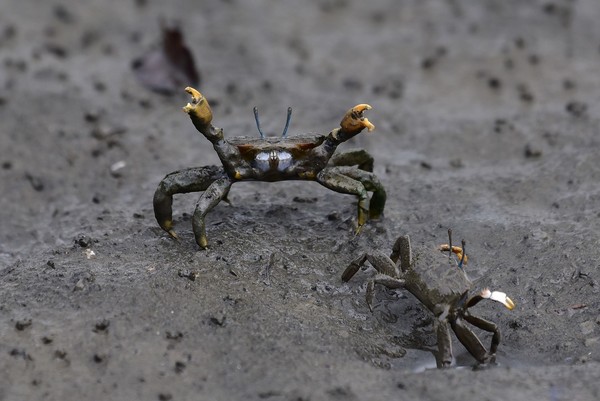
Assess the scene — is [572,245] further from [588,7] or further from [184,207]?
[588,7]

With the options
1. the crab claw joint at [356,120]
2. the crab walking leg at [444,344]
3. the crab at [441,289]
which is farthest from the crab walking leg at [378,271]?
the crab claw joint at [356,120]

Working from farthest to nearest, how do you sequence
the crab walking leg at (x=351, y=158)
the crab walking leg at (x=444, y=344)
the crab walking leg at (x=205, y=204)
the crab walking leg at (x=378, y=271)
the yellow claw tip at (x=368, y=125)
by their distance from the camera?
the crab walking leg at (x=351, y=158) < the crab walking leg at (x=205, y=204) < the yellow claw tip at (x=368, y=125) < the crab walking leg at (x=378, y=271) < the crab walking leg at (x=444, y=344)

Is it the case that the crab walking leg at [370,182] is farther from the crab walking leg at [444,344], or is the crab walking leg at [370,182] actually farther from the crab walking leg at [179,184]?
the crab walking leg at [444,344]

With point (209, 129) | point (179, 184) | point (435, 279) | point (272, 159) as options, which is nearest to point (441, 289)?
point (435, 279)

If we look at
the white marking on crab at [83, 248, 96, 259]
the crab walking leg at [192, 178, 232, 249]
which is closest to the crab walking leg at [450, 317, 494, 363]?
the crab walking leg at [192, 178, 232, 249]

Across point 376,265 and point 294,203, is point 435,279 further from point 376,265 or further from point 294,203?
point 294,203

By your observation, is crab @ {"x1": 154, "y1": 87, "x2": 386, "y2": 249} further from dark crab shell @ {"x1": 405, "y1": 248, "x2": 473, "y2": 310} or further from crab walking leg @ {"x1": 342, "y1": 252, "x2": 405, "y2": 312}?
dark crab shell @ {"x1": 405, "y1": 248, "x2": 473, "y2": 310}
